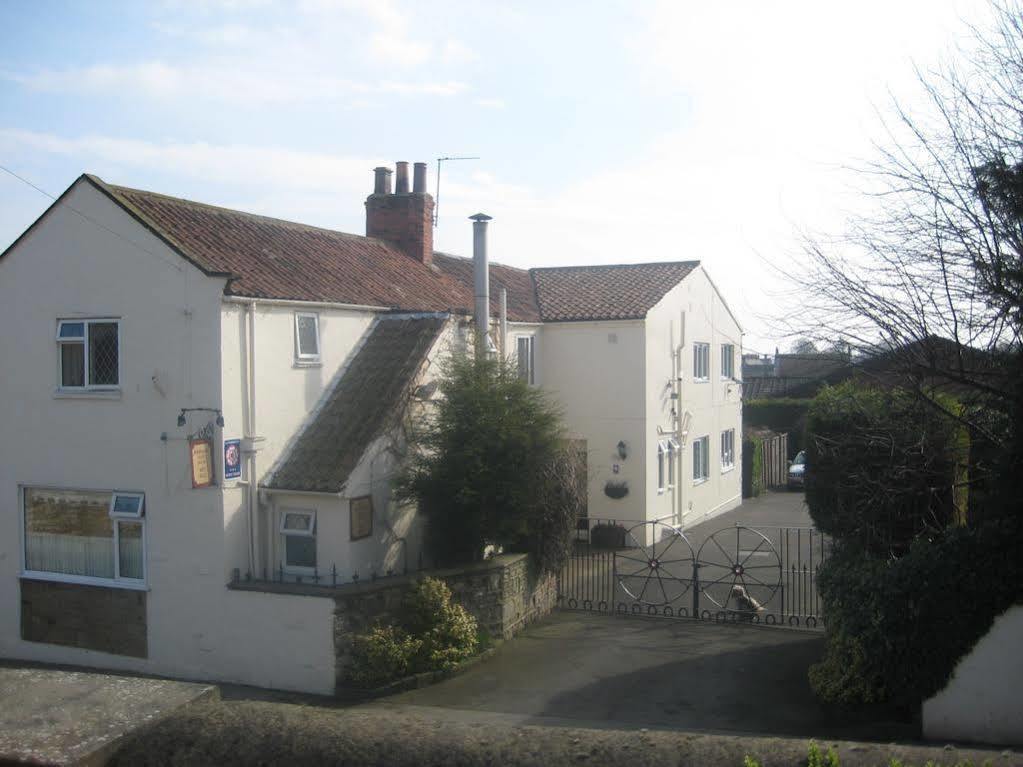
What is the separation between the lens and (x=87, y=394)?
1484 centimetres

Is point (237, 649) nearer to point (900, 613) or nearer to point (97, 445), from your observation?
point (97, 445)

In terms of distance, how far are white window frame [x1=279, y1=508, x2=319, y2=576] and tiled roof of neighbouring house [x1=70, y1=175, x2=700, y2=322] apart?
11.3 feet

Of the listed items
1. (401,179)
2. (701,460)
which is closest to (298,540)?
(401,179)

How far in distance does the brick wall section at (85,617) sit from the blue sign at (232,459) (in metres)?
2.59

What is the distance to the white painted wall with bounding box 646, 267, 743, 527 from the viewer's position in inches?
913

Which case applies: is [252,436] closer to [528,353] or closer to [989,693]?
[528,353]

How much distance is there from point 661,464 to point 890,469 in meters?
12.2

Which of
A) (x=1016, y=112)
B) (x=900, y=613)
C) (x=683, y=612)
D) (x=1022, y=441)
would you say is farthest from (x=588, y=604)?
(x=1016, y=112)

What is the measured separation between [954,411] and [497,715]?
694 cm

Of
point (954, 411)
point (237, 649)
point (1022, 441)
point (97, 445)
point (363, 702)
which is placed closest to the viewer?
point (1022, 441)

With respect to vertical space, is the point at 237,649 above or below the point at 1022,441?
below

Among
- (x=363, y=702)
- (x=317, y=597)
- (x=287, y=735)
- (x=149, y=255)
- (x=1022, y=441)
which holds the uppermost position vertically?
(x=149, y=255)

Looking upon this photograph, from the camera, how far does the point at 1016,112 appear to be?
1001 cm

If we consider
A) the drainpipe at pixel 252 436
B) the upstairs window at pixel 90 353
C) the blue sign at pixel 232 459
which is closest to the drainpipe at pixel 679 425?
the drainpipe at pixel 252 436
